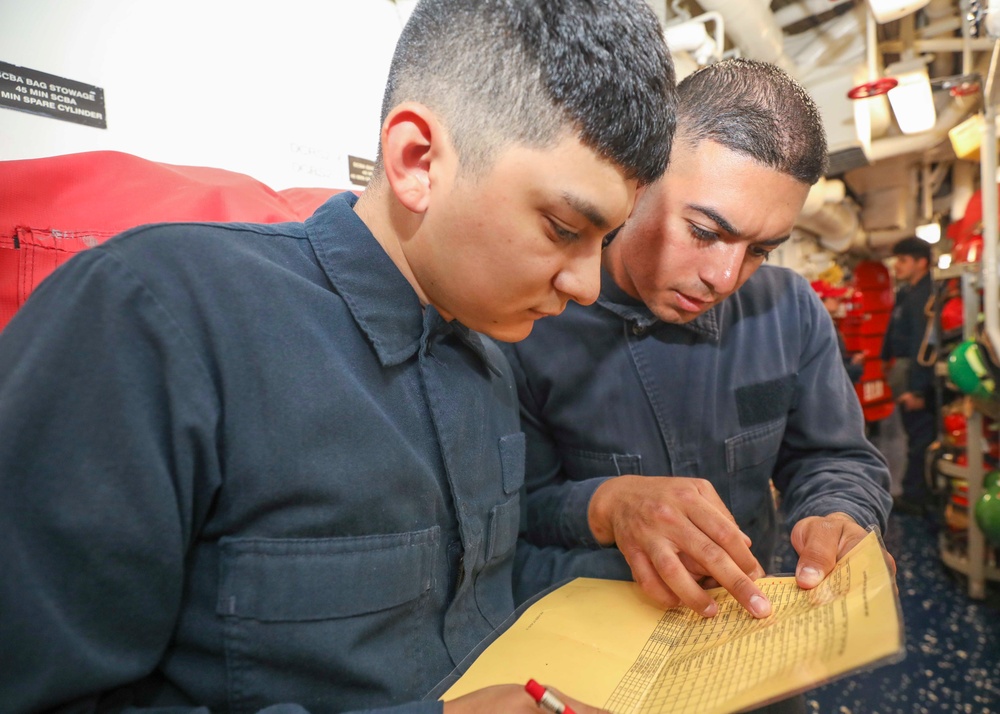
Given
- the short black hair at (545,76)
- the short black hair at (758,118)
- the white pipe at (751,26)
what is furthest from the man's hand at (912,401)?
the short black hair at (545,76)

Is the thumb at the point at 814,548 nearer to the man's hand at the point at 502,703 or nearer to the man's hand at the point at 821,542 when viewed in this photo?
the man's hand at the point at 821,542

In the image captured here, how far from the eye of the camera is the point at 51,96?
108 centimetres

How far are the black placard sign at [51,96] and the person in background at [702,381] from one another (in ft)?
3.02

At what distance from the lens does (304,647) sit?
586mm

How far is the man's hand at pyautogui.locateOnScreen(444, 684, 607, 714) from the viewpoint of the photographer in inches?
20.1

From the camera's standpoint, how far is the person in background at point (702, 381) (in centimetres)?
95

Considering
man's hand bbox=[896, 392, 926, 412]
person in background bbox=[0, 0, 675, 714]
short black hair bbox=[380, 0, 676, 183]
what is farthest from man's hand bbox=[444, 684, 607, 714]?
man's hand bbox=[896, 392, 926, 412]

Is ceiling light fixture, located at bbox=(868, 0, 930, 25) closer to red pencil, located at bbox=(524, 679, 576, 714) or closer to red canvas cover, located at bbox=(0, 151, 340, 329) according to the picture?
red canvas cover, located at bbox=(0, 151, 340, 329)

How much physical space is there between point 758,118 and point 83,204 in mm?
1077

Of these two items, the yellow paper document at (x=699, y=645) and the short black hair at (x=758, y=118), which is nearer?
the yellow paper document at (x=699, y=645)

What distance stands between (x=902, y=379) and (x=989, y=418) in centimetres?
160

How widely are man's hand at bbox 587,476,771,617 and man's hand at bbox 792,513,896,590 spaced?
2.6 inches

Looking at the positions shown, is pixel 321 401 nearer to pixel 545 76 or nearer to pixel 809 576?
pixel 545 76

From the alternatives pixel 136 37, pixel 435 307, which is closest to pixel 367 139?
pixel 136 37
